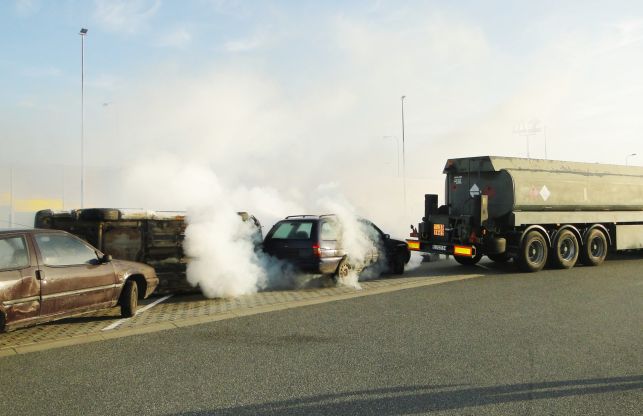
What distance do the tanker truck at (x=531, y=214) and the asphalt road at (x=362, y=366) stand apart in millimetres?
4707

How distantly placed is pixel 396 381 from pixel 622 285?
8147 millimetres

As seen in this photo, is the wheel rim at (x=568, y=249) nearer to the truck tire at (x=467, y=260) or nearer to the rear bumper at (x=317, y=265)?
the truck tire at (x=467, y=260)

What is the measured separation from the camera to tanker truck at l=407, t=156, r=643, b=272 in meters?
13.3

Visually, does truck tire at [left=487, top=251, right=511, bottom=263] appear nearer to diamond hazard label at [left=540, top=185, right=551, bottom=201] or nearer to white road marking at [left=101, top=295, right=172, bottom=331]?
diamond hazard label at [left=540, top=185, right=551, bottom=201]

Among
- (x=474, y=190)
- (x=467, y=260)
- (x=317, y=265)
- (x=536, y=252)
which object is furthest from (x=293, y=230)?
(x=536, y=252)

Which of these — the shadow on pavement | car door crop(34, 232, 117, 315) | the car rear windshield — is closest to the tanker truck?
the car rear windshield

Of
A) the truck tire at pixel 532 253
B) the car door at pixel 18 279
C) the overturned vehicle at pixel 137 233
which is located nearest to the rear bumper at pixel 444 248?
the truck tire at pixel 532 253

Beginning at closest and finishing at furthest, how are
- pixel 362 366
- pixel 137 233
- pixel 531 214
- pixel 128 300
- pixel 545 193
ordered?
pixel 362 366
pixel 128 300
pixel 137 233
pixel 531 214
pixel 545 193

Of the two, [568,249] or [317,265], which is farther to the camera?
[568,249]

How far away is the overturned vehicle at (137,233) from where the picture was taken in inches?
362

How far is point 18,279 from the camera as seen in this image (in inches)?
246

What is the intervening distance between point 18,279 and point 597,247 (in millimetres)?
14313

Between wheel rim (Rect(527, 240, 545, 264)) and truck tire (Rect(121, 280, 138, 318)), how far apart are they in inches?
384

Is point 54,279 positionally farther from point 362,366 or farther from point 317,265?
point 317,265
